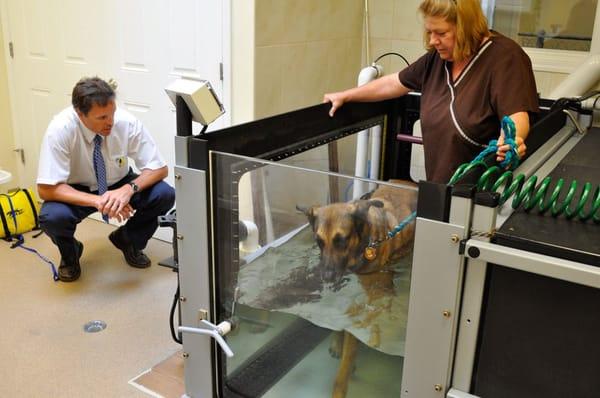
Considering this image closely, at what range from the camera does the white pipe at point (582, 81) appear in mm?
2470

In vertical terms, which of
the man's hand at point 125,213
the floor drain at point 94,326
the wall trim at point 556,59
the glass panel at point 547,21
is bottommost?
the floor drain at point 94,326

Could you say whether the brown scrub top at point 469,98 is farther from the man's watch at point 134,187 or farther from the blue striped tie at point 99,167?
the blue striped tie at point 99,167

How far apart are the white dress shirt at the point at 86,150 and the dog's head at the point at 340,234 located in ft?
6.01

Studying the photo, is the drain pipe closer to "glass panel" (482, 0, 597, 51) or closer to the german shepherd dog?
"glass panel" (482, 0, 597, 51)

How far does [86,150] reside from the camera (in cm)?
293

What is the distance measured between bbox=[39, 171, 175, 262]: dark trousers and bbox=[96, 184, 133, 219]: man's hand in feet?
0.42

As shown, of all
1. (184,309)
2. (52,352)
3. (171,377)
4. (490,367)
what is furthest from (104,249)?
(490,367)

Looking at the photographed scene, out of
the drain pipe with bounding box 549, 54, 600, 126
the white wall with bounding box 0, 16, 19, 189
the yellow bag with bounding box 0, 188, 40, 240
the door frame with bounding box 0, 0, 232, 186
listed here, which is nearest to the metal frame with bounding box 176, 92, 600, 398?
the drain pipe with bounding box 549, 54, 600, 126

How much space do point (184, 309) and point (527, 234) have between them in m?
0.85

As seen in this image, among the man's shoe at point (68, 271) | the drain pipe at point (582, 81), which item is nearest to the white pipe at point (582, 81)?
the drain pipe at point (582, 81)

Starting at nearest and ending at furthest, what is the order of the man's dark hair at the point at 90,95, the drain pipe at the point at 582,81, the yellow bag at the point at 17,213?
the drain pipe at the point at 582,81 < the man's dark hair at the point at 90,95 < the yellow bag at the point at 17,213

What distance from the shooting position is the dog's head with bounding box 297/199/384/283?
133 cm

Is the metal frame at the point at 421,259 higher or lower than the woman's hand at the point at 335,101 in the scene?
lower

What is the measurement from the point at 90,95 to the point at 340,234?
1802 millimetres
